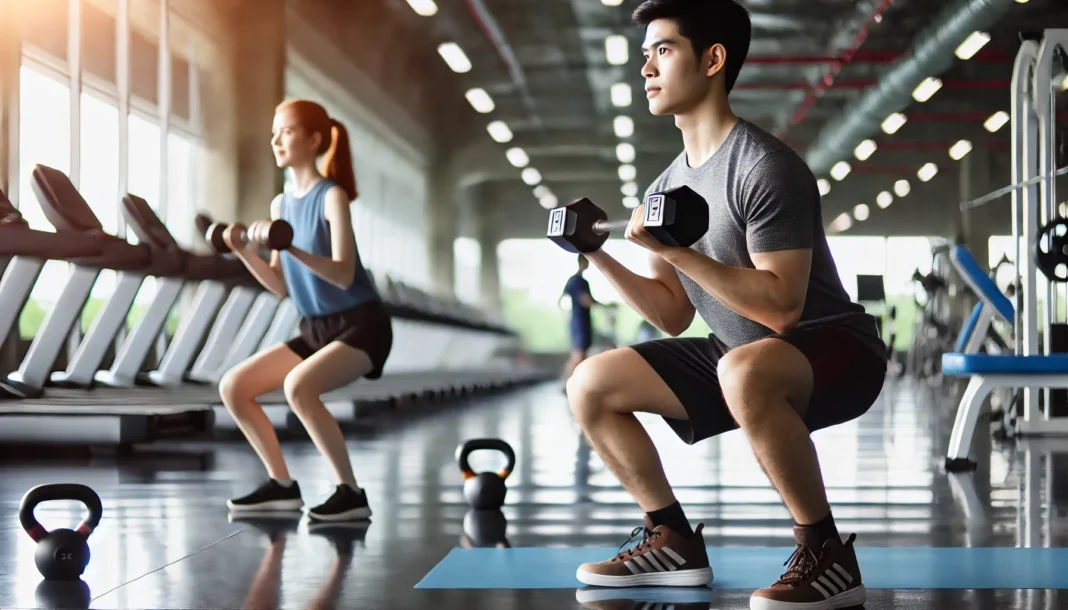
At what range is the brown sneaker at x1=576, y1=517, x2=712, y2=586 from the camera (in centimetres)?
225

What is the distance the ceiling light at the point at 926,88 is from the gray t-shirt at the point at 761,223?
35.4 ft

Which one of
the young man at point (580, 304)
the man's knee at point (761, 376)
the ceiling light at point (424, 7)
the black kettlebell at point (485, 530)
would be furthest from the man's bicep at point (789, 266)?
the ceiling light at point (424, 7)

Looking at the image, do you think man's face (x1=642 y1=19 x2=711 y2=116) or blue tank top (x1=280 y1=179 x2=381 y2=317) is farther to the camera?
blue tank top (x1=280 y1=179 x2=381 y2=317)

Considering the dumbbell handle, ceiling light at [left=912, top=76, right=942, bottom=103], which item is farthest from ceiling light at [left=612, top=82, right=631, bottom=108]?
the dumbbell handle

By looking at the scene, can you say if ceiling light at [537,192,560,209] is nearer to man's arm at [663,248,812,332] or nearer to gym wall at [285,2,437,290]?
gym wall at [285,2,437,290]

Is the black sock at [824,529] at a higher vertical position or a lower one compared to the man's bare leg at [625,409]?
lower

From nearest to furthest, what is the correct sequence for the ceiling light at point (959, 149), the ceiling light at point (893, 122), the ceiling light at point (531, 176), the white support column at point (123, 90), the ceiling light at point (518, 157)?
1. the white support column at point (123, 90)
2. the ceiling light at point (893, 122)
3. the ceiling light at point (959, 149)
4. the ceiling light at point (518, 157)
5. the ceiling light at point (531, 176)

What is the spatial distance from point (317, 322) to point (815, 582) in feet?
5.63

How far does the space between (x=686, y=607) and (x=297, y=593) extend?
74 centimetres

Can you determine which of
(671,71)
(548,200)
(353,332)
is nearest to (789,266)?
(671,71)

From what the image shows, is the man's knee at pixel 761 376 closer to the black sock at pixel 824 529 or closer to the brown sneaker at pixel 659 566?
the black sock at pixel 824 529

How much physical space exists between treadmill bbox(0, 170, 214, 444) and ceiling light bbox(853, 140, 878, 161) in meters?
12.5

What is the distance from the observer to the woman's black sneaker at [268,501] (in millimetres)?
3338

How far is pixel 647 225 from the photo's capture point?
1.90m
